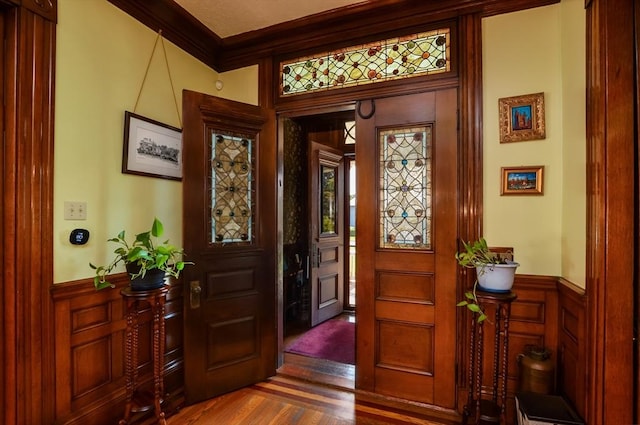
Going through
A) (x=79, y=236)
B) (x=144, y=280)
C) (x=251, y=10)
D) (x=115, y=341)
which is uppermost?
(x=251, y=10)

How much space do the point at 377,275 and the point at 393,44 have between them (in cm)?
181

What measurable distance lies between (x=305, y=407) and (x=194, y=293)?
117cm

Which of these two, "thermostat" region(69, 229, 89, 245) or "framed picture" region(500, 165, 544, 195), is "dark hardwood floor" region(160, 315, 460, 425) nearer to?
"thermostat" region(69, 229, 89, 245)

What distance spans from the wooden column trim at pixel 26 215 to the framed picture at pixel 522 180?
2805mm

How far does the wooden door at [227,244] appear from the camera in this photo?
7.54 ft

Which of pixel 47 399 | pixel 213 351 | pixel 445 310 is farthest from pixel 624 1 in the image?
pixel 47 399

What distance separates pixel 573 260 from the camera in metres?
1.83

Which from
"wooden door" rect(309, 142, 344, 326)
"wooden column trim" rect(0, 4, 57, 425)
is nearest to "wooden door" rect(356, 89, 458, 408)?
"wooden door" rect(309, 142, 344, 326)

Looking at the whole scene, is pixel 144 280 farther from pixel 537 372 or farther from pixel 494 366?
pixel 537 372

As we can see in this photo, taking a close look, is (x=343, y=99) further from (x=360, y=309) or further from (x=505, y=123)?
(x=360, y=309)

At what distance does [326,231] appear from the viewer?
13.5ft

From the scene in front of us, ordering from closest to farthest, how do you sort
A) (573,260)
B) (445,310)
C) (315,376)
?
(573,260) → (445,310) → (315,376)

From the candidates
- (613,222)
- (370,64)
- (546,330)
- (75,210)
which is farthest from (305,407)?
(370,64)

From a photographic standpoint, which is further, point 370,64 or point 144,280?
point 370,64
